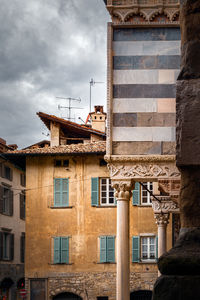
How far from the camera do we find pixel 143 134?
1168 centimetres

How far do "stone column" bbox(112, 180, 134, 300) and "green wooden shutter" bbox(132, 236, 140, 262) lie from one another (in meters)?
15.1

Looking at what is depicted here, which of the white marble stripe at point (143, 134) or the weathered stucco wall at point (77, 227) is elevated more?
the white marble stripe at point (143, 134)

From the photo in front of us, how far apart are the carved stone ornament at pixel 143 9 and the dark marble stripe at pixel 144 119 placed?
2100 mm

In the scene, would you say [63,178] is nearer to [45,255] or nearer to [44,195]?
[44,195]

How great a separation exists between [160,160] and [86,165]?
1662cm

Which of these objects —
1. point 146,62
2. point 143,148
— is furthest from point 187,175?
point 146,62

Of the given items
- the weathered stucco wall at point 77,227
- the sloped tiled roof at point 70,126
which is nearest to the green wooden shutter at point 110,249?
the weathered stucco wall at point 77,227

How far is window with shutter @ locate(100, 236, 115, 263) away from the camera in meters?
26.7

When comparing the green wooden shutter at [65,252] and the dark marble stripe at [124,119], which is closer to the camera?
the dark marble stripe at [124,119]

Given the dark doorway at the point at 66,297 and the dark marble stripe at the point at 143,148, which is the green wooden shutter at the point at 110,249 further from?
the dark marble stripe at the point at 143,148

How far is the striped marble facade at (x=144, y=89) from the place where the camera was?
460 inches

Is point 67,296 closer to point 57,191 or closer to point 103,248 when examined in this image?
point 103,248

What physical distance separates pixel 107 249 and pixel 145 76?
16079 millimetres

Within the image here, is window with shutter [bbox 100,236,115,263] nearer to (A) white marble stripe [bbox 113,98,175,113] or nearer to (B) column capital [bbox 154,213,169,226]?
(B) column capital [bbox 154,213,169,226]
